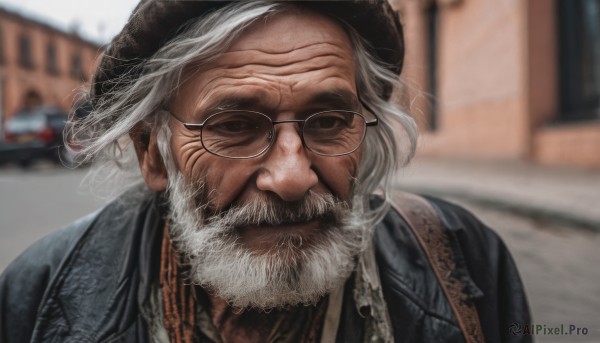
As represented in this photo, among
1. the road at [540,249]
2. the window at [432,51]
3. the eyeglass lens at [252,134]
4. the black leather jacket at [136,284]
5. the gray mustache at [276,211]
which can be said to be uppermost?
the window at [432,51]

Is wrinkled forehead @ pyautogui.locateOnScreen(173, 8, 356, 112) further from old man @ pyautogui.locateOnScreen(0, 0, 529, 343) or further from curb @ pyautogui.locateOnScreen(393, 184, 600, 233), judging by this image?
curb @ pyautogui.locateOnScreen(393, 184, 600, 233)

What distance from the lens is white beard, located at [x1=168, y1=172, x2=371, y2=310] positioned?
5.04 feet

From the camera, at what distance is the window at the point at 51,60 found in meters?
35.3

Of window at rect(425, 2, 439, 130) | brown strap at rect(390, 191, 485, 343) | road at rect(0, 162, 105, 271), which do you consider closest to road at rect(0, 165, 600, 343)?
road at rect(0, 162, 105, 271)

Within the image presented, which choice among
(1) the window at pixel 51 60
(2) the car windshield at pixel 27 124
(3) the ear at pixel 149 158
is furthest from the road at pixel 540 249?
(1) the window at pixel 51 60

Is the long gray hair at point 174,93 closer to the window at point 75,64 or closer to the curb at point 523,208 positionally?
the curb at point 523,208

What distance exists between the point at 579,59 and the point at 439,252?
29.4 ft

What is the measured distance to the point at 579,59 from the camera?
9234 mm

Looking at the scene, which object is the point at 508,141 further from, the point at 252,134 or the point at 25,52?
the point at 25,52

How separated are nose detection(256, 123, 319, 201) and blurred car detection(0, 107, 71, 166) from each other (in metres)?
13.3

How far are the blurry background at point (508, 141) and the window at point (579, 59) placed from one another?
0.06ft

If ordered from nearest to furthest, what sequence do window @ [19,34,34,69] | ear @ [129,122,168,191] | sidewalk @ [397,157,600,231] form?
ear @ [129,122,168,191] → sidewalk @ [397,157,600,231] → window @ [19,34,34,69]

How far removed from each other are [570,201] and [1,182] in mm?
9804

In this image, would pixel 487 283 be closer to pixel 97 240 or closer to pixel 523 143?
pixel 97 240
